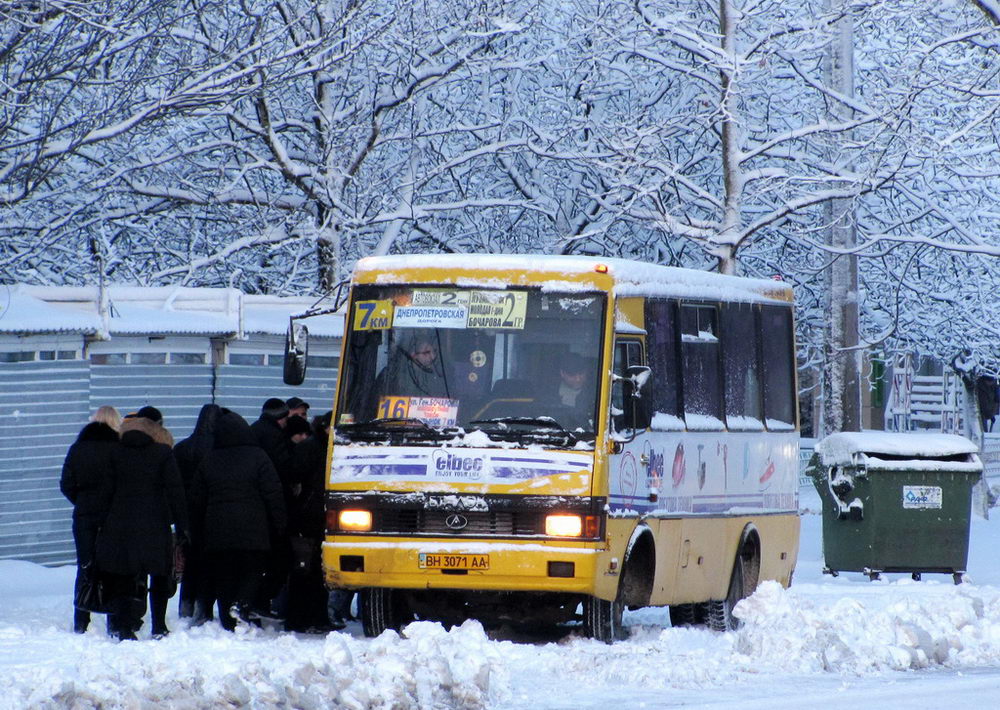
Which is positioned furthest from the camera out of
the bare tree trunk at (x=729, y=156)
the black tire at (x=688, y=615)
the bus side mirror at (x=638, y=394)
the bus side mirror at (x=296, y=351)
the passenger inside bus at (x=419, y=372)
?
the bare tree trunk at (x=729, y=156)

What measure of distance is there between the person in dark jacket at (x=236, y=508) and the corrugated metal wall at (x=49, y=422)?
4.69m

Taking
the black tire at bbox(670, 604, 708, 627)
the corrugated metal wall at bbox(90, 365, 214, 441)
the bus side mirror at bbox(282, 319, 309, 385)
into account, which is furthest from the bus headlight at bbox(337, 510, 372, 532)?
the corrugated metal wall at bbox(90, 365, 214, 441)

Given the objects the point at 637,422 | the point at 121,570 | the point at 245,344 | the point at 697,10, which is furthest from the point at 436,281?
the point at 697,10

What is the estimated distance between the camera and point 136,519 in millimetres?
11828

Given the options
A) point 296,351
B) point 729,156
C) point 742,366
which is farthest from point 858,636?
point 729,156

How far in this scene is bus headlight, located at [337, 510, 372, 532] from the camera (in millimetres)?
12320

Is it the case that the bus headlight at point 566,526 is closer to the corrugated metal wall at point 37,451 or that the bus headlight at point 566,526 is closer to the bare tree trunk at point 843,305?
the corrugated metal wall at point 37,451

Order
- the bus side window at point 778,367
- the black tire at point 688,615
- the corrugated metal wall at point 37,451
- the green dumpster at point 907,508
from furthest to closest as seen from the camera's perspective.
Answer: the green dumpster at point 907,508 → the corrugated metal wall at point 37,451 → the bus side window at point 778,367 → the black tire at point 688,615

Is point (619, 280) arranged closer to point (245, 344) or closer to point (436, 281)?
point (436, 281)

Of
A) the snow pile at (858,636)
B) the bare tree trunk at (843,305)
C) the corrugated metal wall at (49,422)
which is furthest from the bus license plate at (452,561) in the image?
the bare tree trunk at (843,305)

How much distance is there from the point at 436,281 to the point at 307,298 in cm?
886

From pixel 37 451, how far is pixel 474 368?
6.25 m

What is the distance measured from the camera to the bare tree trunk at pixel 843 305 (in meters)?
20.5

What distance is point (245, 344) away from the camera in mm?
19672
